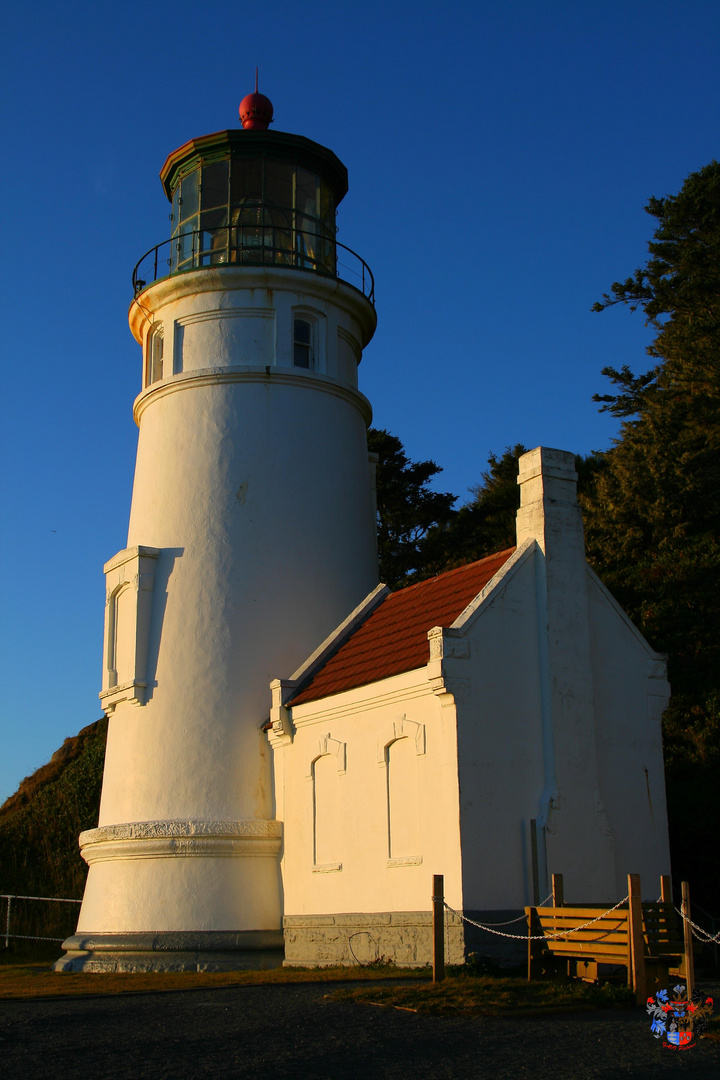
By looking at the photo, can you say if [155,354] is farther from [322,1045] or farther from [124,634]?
[322,1045]

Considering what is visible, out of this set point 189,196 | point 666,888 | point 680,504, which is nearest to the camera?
point 666,888

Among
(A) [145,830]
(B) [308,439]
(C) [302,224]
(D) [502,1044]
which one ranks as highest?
(C) [302,224]

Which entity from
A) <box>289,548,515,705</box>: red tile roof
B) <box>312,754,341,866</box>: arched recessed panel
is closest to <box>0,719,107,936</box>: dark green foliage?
<box>312,754,341,866</box>: arched recessed panel

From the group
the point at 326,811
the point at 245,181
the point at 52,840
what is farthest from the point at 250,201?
the point at 52,840

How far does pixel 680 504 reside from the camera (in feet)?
93.1

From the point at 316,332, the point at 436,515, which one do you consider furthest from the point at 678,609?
the point at 316,332

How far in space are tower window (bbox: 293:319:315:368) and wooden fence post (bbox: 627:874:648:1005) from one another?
38.4 feet

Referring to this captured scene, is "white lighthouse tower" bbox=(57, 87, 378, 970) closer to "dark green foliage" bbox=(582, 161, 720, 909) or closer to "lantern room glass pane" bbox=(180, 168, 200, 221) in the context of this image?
"lantern room glass pane" bbox=(180, 168, 200, 221)

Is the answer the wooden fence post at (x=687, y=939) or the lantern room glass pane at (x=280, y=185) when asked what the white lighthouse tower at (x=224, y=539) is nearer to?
the lantern room glass pane at (x=280, y=185)

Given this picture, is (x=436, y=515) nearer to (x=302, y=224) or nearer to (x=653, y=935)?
(x=302, y=224)

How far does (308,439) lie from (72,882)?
1466cm

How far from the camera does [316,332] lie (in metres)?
19.7

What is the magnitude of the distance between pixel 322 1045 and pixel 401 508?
24.4 m

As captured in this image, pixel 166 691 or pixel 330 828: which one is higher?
pixel 166 691
